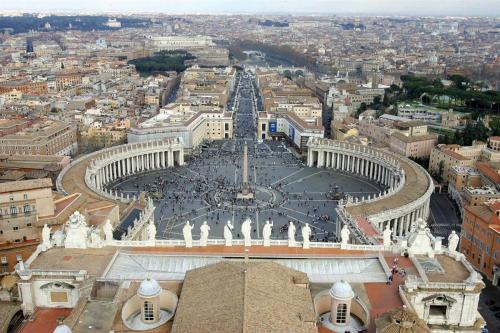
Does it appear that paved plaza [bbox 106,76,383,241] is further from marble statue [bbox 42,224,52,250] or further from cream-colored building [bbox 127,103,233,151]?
marble statue [bbox 42,224,52,250]

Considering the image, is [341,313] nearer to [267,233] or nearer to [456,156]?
[267,233]

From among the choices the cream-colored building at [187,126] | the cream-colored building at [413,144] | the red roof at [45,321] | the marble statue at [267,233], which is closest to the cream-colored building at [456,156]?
the cream-colored building at [413,144]

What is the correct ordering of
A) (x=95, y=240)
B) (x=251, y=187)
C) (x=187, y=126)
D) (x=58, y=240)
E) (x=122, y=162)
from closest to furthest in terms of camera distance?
(x=58, y=240) → (x=95, y=240) → (x=251, y=187) → (x=122, y=162) → (x=187, y=126)

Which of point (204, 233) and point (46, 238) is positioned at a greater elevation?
point (46, 238)

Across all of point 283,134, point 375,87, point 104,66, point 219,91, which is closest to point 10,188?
point 283,134

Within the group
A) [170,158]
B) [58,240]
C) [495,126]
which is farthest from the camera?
[495,126]

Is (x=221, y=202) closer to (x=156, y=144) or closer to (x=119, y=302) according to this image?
(x=156, y=144)

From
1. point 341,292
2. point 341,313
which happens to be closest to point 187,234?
point 341,313
